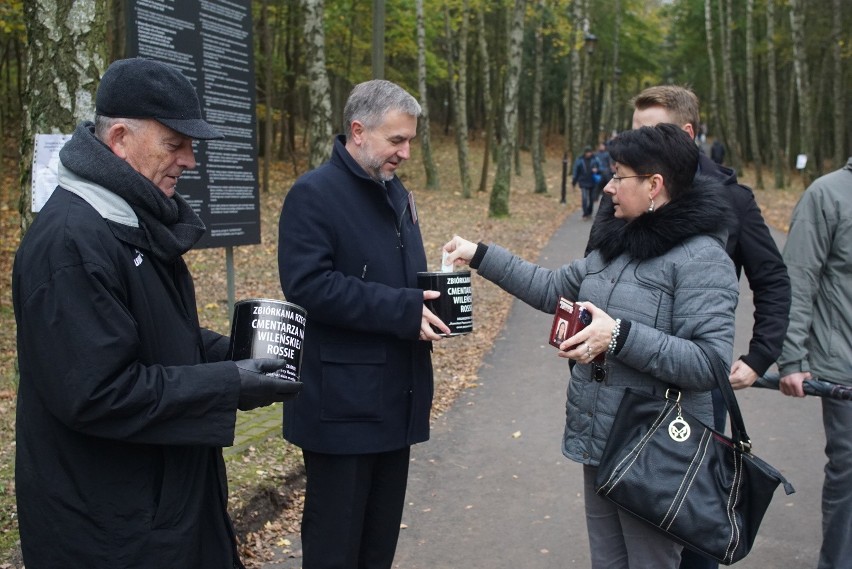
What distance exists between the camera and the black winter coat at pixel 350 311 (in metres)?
3.34

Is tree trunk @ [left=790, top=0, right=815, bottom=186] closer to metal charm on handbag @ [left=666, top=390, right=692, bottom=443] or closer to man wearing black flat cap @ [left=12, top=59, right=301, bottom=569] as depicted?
metal charm on handbag @ [left=666, top=390, right=692, bottom=443]

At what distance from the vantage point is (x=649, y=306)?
3244mm

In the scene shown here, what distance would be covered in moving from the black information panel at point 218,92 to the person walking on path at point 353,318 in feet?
10.7

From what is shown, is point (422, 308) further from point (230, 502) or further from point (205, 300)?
point (205, 300)

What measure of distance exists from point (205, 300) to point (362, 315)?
28.2 ft

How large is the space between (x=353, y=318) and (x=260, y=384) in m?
0.87

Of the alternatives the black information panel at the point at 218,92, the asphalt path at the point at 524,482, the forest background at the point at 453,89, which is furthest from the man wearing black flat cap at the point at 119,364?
the black information panel at the point at 218,92

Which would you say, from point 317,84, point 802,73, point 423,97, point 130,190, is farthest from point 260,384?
point 802,73

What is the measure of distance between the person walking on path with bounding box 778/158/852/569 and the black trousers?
2.07 meters

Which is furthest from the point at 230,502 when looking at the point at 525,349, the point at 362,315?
the point at 525,349

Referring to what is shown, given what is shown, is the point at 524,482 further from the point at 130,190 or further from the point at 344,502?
the point at 130,190

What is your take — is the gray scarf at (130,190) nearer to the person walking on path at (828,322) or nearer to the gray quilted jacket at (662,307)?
the gray quilted jacket at (662,307)

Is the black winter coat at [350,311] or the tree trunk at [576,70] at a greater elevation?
the tree trunk at [576,70]

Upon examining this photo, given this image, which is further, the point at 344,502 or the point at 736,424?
the point at 344,502
